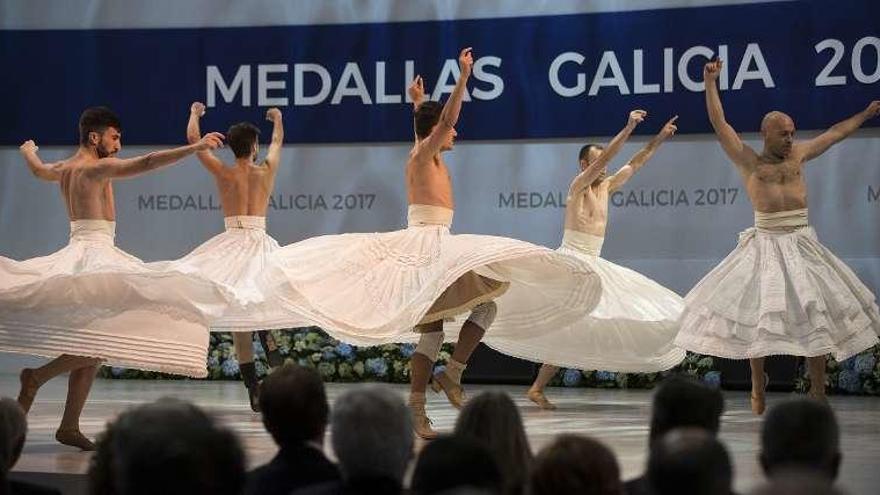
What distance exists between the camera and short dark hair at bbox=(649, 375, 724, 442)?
11.8 ft

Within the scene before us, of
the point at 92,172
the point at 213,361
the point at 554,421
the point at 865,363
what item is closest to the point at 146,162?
the point at 92,172

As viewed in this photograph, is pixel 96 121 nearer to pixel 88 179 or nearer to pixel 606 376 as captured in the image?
pixel 88 179

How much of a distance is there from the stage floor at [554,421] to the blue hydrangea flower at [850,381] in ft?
0.85

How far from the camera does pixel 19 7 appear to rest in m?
11.9

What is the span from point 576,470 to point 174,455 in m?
0.73

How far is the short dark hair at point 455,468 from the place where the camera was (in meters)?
2.71

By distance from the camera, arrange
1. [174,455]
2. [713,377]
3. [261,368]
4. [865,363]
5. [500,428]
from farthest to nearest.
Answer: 1. [261,368]
2. [713,377]
3. [865,363]
4. [500,428]
5. [174,455]

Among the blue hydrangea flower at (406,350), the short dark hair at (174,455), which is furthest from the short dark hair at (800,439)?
the blue hydrangea flower at (406,350)

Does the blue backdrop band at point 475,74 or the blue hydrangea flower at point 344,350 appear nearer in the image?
the blue backdrop band at point 475,74

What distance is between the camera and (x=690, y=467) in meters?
2.50

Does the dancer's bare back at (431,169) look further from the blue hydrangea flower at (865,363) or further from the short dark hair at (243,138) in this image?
the blue hydrangea flower at (865,363)

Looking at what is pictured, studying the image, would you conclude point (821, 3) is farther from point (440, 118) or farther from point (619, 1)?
point (440, 118)

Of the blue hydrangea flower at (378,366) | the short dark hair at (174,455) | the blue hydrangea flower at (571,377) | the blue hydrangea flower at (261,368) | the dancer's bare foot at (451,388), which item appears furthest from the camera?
the blue hydrangea flower at (261,368)

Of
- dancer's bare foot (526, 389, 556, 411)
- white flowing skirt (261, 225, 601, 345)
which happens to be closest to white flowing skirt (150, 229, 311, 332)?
white flowing skirt (261, 225, 601, 345)
